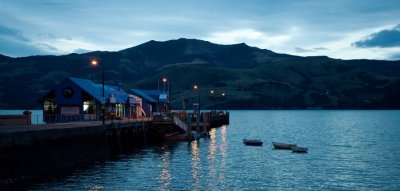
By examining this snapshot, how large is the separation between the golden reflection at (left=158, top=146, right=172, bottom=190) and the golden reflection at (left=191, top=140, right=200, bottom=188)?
8.06 feet

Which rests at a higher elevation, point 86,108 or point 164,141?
point 86,108

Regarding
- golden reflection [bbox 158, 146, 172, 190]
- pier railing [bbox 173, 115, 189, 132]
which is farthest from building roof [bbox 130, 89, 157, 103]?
golden reflection [bbox 158, 146, 172, 190]

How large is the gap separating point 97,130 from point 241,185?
62.7 ft

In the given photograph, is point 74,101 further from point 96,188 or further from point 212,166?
point 96,188

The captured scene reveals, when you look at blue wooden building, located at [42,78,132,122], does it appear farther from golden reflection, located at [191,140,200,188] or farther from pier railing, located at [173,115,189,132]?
golden reflection, located at [191,140,200,188]

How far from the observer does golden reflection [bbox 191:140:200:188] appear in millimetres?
42031

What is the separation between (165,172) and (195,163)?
7.63 m

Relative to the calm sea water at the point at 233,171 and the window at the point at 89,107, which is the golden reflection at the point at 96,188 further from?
the window at the point at 89,107

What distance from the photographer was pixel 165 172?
46094mm

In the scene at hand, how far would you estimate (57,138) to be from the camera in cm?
4091

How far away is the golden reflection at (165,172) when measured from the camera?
39.6m

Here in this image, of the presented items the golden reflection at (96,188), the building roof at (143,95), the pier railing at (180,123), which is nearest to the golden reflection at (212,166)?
the pier railing at (180,123)

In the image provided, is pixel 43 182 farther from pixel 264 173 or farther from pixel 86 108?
pixel 86 108

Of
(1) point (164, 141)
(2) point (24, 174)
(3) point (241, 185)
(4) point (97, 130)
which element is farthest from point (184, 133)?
(2) point (24, 174)
